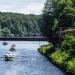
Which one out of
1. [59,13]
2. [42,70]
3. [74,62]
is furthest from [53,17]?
[74,62]

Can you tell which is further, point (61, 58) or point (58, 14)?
point (58, 14)

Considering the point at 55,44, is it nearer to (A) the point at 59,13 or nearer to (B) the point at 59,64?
(A) the point at 59,13

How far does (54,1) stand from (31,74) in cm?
5065

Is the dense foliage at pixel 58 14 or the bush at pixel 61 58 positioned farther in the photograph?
the dense foliage at pixel 58 14

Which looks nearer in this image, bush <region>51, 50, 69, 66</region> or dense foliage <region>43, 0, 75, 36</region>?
bush <region>51, 50, 69, 66</region>

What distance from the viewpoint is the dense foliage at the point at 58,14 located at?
337 ft

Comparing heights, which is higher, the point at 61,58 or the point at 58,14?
the point at 58,14

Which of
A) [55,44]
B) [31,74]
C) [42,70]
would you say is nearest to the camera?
[31,74]

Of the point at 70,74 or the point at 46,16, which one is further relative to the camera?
the point at 46,16

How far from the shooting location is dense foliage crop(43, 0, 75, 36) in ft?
337

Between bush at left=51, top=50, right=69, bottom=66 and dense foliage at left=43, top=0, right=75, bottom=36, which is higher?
dense foliage at left=43, top=0, right=75, bottom=36

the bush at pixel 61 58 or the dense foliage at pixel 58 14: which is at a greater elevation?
the dense foliage at pixel 58 14

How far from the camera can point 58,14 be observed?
104938mm

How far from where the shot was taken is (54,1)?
109375 mm
